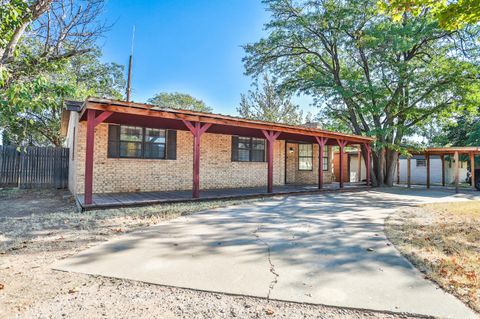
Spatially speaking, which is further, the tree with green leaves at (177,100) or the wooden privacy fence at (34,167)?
the tree with green leaves at (177,100)

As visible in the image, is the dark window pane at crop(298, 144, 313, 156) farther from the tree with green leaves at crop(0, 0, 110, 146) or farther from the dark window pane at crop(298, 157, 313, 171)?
the tree with green leaves at crop(0, 0, 110, 146)

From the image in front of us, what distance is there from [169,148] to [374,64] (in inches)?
479

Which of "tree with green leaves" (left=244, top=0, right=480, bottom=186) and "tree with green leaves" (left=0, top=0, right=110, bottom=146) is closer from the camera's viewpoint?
"tree with green leaves" (left=0, top=0, right=110, bottom=146)

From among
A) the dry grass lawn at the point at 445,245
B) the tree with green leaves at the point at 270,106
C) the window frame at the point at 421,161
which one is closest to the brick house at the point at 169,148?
the dry grass lawn at the point at 445,245

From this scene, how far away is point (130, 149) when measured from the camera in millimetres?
9078

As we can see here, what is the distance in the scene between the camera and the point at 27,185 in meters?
10.9

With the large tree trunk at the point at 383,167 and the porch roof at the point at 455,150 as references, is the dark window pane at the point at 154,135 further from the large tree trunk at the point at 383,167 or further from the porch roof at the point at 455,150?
the porch roof at the point at 455,150

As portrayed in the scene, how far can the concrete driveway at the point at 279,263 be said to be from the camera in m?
2.50

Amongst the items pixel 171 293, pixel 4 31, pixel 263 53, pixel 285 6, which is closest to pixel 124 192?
pixel 4 31

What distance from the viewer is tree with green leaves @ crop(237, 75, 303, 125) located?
27.2m

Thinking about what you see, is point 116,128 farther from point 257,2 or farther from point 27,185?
point 257,2

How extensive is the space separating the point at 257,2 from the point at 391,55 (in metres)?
7.56

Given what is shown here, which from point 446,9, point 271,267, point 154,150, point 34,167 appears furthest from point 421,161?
point 34,167

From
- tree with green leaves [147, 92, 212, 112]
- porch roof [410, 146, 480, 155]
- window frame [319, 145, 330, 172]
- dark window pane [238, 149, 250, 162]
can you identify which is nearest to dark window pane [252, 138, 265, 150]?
dark window pane [238, 149, 250, 162]
